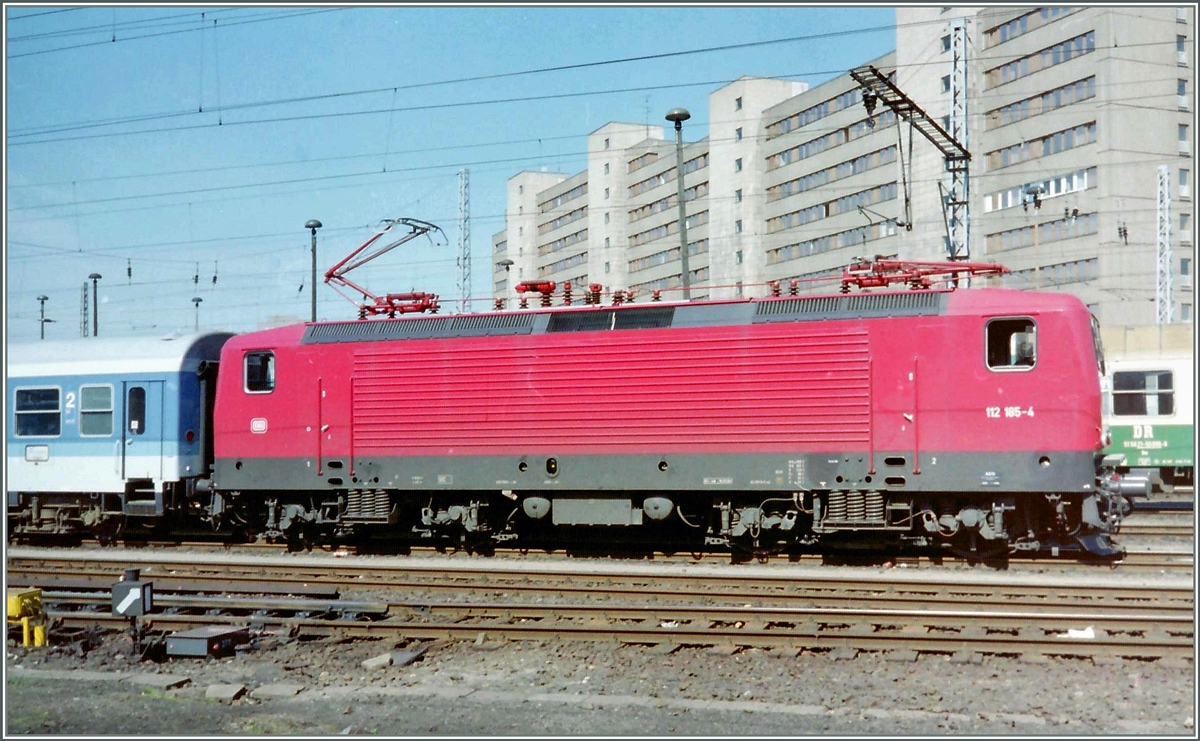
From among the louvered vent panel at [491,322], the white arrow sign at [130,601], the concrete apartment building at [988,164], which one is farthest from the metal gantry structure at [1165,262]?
the white arrow sign at [130,601]

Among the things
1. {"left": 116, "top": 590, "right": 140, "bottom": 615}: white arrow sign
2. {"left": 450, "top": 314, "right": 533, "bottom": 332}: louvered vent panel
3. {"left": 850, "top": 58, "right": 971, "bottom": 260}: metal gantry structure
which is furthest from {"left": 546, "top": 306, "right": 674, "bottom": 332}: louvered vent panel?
{"left": 850, "top": 58, "right": 971, "bottom": 260}: metal gantry structure

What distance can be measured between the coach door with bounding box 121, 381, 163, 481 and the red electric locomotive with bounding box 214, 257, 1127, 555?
117 centimetres

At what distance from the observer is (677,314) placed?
14508mm

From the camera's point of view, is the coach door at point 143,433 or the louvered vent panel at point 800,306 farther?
the coach door at point 143,433

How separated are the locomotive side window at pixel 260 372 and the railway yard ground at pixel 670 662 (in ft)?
13.4

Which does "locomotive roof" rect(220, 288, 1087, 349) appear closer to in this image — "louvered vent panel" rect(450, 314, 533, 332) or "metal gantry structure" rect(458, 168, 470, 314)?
"louvered vent panel" rect(450, 314, 533, 332)

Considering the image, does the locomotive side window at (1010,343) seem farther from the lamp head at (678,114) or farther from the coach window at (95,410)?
the coach window at (95,410)

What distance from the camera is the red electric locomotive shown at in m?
13.1

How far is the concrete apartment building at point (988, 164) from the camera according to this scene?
48.1 meters

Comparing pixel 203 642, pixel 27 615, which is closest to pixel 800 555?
pixel 203 642

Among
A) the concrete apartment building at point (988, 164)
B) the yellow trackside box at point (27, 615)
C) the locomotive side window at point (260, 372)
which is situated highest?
the concrete apartment building at point (988, 164)

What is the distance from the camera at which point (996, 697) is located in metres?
8.20

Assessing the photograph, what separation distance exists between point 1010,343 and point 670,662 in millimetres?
6861

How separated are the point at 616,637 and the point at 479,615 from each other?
203 cm
